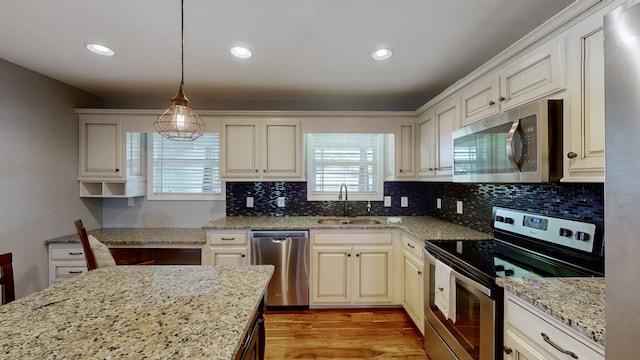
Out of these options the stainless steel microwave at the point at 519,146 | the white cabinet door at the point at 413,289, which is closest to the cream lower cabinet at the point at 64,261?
the white cabinet door at the point at 413,289

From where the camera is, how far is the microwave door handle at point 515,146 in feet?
4.79

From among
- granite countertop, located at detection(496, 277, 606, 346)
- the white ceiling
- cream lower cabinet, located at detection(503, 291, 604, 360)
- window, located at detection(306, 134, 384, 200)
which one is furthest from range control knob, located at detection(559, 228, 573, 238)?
window, located at detection(306, 134, 384, 200)

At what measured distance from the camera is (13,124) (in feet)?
7.47

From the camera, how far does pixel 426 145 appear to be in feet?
9.22

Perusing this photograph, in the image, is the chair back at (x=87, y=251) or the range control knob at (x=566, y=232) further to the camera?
the chair back at (x=87, y=251)

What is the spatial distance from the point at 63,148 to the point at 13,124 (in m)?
0.48

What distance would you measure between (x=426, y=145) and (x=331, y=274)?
5.41 feet

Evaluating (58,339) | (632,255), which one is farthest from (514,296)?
(58,339)

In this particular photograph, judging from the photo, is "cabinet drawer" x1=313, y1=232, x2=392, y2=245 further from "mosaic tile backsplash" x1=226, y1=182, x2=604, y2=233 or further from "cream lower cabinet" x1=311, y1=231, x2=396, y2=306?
"mosaic tile backsplash" x1=226, y1=182, x2=604, y2=233

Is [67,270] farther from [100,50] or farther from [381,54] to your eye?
[381,54]

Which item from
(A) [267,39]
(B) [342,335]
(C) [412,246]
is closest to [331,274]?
(B) [342,335]

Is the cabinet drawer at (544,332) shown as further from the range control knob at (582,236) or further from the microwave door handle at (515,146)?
the microwave door handle at (515,146)

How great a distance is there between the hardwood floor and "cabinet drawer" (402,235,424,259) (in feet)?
2.31

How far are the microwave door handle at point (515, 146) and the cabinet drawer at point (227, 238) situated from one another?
7.51 ft
